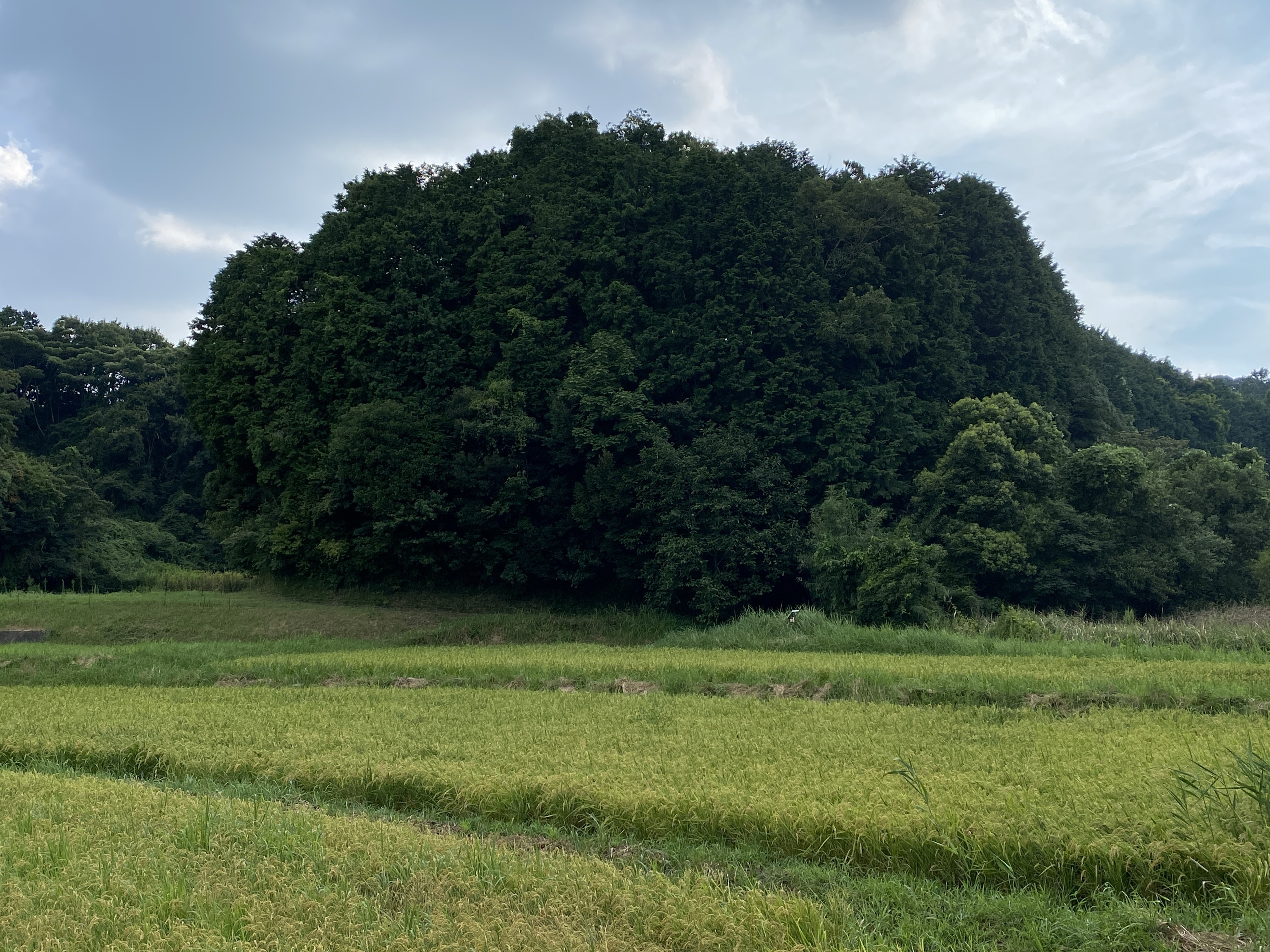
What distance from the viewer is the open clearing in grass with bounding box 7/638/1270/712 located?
11.4 meters

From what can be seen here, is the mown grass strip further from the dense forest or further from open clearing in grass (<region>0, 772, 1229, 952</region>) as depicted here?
the dense forest

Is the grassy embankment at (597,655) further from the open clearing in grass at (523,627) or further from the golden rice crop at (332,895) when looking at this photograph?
the golden rice crop at (332,895)

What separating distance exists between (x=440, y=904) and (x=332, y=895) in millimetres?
636

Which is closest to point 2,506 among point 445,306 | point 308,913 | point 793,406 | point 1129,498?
point 445,306

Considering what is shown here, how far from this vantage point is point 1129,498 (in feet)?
83.4

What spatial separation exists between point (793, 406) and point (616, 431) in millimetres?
6057

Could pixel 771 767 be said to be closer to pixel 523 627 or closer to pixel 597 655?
pixel 597 655

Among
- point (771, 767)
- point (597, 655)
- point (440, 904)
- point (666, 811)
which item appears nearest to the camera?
point (440, 904)

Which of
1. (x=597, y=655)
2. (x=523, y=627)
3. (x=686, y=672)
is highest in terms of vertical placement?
(x=686, y=672)

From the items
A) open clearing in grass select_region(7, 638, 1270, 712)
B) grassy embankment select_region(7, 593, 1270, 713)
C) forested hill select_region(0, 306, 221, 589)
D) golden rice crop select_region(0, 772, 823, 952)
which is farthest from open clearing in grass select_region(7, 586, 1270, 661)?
golden rice crop select_region(0, 772, 823, 952)

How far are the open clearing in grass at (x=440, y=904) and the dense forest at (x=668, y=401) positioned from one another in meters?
18.4

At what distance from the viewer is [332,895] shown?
488 cm

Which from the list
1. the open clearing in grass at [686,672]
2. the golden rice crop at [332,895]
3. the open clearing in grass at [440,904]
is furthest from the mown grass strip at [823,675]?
the golden rice crop at [332,895]

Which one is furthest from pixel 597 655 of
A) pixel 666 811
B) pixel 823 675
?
pixel 666 811
